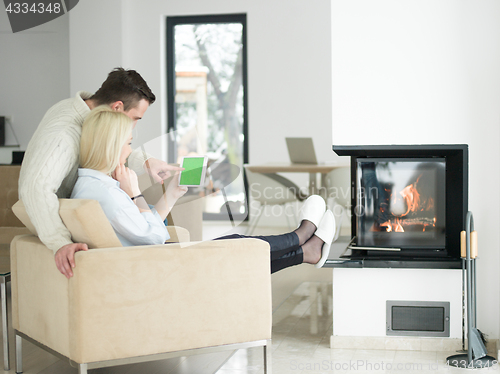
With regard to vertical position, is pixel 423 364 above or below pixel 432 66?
below

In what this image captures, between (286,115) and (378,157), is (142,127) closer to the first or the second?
(286,115)

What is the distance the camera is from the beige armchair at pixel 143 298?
1.93 m

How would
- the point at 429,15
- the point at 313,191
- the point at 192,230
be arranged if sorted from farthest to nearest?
the point at 313,191
the point at 192,230
the point at 429,15

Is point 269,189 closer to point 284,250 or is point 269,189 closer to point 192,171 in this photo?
point 284,250

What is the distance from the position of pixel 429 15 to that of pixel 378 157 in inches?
27.2

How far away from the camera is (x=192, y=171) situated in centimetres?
241

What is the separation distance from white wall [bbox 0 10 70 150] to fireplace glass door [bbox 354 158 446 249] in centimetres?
553

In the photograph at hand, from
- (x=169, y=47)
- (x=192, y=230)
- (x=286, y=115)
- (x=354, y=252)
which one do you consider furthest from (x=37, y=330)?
(x=169, y=47)

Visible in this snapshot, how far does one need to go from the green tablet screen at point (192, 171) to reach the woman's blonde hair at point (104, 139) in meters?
0.36

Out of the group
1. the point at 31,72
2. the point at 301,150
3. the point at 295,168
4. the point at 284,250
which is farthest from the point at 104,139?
the point at 31,72

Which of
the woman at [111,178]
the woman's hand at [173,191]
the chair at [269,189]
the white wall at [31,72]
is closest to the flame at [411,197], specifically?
the woman's hand at [173,191]

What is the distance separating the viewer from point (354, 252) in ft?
9.11


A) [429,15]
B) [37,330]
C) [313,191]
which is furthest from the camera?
[313,191]

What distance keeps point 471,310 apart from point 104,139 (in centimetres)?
164
